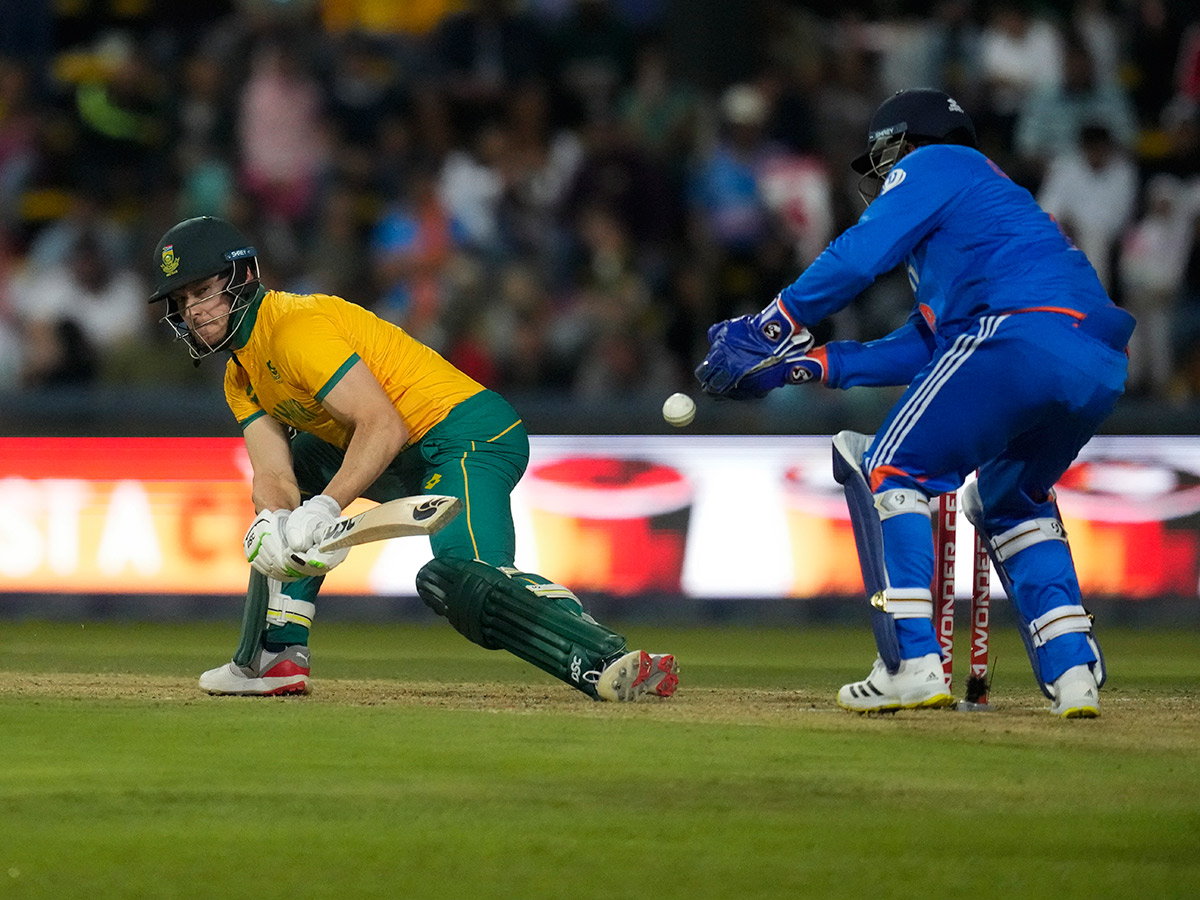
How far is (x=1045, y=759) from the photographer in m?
5.41

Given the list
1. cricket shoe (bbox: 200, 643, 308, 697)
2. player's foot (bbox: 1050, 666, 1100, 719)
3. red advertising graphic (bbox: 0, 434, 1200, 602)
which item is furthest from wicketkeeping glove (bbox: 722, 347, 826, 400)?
red advertising graphic (bbox: 0, 434, 1200, 602)

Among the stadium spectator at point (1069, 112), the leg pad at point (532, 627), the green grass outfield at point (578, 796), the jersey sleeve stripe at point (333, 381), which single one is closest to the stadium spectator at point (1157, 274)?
the stadium spectator at point (1069, 112)

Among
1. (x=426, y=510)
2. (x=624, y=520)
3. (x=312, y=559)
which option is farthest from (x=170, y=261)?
(x=624, y=520)

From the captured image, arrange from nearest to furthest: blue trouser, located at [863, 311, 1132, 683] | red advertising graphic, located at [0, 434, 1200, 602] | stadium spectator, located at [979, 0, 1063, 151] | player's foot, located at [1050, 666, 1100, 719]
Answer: blue trouser, located at [863, 311, 1132, 683] < player's foot, located at [1050, 666, 1100, 719] < red advertising graphic, located at [0, 434, 1200, 602] < stadium spectator, located at [979, 0, 1063, 151]

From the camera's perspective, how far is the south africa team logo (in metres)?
6.62

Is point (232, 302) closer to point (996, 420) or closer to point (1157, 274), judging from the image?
point (996, 420)

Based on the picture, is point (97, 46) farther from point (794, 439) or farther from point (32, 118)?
point (794, 439)

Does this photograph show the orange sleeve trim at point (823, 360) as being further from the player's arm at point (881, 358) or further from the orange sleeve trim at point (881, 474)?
the orange sleeve trim at point (881, 474)

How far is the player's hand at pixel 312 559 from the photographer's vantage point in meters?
6.36

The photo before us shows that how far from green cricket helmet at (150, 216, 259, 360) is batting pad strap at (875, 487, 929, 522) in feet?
7.74

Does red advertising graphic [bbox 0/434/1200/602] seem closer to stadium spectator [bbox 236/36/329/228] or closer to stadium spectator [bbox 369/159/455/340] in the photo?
stadium spectator [bbox 369/159/455/340]

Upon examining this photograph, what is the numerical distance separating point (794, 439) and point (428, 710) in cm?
503

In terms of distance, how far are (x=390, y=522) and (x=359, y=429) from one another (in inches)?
15.9

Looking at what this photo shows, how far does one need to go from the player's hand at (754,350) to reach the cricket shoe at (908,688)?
1.07 meters
